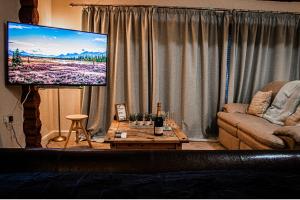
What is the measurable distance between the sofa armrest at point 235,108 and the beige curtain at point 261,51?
28 cm

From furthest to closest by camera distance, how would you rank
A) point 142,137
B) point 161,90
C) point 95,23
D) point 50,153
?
point 161,90 < point 95,23 < point 142,137 < point 50,153

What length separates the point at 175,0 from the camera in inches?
157

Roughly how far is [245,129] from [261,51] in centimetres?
182

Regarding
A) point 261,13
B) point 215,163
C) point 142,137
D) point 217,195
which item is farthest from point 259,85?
point 217,195

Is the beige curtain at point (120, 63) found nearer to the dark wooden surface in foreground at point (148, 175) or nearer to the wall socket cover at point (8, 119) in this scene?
the wall socket cover at point (8, 119)

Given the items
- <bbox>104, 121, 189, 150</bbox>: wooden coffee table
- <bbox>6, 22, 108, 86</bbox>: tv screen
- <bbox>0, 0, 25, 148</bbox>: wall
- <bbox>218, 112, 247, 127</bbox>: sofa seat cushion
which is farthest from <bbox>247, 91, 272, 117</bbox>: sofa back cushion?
<bbox>0, 0, 25, 148</bbox>: wall

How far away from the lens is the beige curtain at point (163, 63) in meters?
3.92

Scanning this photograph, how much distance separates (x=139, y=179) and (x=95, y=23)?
3456 millimetres

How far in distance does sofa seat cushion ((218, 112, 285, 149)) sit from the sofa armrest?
12 centimetres

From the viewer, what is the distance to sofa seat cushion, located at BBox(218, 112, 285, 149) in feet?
7.93

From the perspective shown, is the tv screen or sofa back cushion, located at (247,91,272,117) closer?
the tv screen

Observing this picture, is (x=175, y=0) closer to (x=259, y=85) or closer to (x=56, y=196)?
(x=259, y=85)

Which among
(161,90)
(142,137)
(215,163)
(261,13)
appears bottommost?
(142,137)

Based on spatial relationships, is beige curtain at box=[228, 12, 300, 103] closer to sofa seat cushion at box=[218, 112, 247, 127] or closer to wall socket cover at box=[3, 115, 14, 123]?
sofa seat cushion at box=[218, 112, 247, 127]
